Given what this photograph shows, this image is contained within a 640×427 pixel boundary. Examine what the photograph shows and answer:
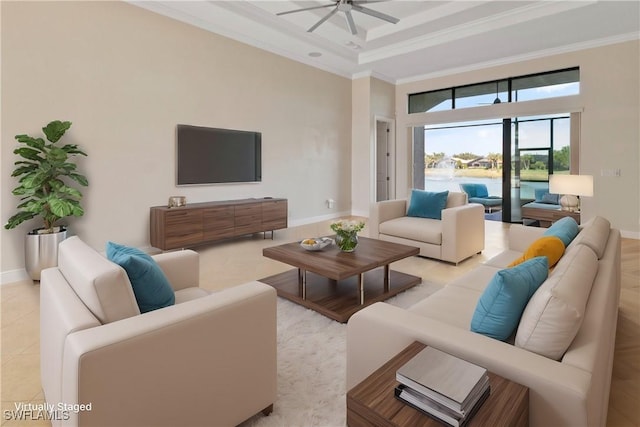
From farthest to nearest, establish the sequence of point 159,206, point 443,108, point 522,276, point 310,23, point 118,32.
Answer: point 443,108 < point 310,23 < point 159,206 < point 118,32 < point 522,276

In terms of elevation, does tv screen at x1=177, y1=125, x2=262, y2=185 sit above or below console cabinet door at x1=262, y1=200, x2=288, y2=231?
above

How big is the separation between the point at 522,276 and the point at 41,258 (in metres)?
4.07

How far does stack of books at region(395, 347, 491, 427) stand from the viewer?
93 centimetres

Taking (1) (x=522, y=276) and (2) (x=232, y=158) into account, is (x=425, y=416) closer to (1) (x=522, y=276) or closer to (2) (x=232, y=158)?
(1) (x=522, y=276)

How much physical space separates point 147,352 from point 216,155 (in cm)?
442

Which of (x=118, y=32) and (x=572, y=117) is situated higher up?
(x=118, y=32)

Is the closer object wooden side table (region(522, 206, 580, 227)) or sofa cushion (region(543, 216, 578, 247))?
sofa cushion (region(543, 216, 578, 247))

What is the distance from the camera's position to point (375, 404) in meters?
1.01

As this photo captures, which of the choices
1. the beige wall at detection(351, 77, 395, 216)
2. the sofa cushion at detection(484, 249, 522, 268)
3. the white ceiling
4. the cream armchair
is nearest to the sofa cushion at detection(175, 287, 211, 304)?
the cream armchair

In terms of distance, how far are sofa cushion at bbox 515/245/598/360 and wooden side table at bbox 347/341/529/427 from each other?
21 cm

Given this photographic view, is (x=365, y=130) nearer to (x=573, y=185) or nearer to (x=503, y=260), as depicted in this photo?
(x=573, y=185)

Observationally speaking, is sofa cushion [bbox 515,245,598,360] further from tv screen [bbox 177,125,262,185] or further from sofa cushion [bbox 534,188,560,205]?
sofa cushion [bbox 534,188,560,205]

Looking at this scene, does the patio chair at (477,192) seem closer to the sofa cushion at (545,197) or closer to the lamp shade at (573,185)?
the sofa cushion at (545,197)

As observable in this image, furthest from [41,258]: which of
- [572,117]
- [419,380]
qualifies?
[572,117]
